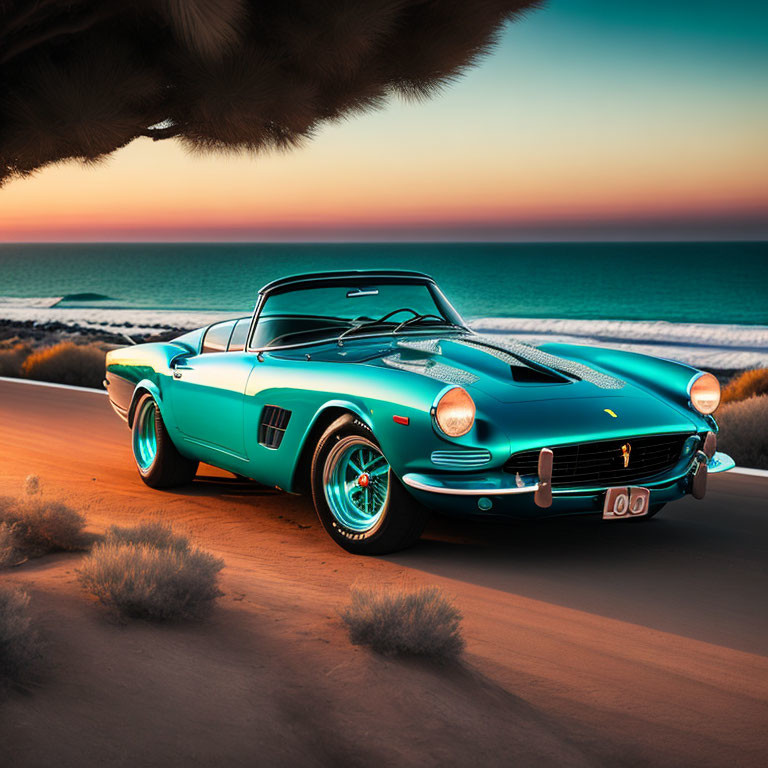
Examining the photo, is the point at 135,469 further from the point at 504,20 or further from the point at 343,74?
the point at 504,20

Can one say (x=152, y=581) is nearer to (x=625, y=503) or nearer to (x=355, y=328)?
(x=625, y=503)

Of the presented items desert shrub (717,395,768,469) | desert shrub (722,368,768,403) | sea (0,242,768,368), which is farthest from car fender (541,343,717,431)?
sea (0,242,768,368)

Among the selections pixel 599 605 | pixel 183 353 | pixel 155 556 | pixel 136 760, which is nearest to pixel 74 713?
pixel 136 760

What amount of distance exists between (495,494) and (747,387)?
986 cm

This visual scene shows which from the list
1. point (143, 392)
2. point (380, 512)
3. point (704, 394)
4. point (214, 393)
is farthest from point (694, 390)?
point (143, 392)

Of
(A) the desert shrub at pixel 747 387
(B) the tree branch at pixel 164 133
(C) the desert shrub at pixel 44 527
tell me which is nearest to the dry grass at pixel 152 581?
(C) the desert shrub at pixel 44 527

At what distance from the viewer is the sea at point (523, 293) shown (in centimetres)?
3962

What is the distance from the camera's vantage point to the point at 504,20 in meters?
7.49

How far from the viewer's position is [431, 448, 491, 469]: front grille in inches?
198

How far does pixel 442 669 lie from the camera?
3.68 meters

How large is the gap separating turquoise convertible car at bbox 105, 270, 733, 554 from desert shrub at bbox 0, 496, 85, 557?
4.48ft

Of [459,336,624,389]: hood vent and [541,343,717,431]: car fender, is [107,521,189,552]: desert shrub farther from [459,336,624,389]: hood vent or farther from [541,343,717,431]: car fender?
[541,343,717,431]: car fender

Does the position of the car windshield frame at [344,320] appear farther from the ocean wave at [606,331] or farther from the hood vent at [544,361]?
the ocean wave at [606,331]

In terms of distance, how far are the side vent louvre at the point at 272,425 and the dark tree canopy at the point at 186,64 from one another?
2.13 metres
